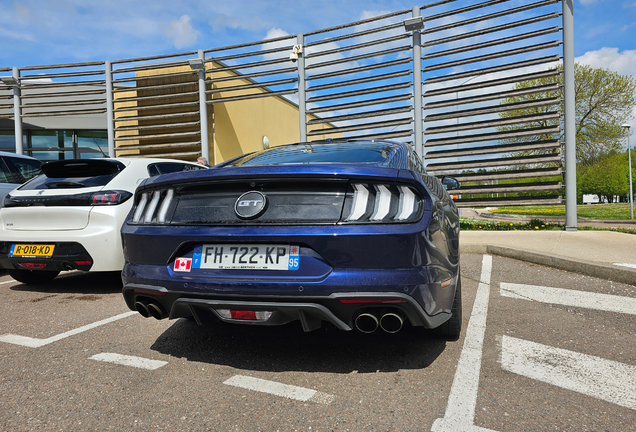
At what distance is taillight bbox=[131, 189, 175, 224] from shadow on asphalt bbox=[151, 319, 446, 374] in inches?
32.8

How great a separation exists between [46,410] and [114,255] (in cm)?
253

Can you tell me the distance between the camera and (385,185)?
7.94 feet

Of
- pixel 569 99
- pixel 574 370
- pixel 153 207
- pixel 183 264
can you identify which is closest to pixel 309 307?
pixel 183 264

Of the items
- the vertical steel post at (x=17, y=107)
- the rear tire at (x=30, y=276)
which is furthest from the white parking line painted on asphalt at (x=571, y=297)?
the vertical steel post at (x=17, y=107)

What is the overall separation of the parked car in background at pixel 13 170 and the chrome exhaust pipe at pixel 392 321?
5861 mm

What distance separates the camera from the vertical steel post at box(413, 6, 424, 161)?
36.5 feet

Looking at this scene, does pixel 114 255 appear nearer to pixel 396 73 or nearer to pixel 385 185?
pixel 385 185

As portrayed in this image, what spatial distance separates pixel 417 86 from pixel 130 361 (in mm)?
10019

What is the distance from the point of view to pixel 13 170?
6582 millimetres


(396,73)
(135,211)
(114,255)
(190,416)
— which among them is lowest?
(190,416)

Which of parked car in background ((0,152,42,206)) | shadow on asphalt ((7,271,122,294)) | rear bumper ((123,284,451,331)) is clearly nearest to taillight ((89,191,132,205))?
shadow on asphalt ((7,271,122,294))

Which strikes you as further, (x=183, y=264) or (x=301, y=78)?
(x=301, y=78)

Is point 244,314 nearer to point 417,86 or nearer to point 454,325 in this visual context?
point 454,325

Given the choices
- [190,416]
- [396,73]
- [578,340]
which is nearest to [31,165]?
[190,416]
